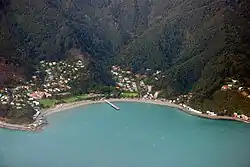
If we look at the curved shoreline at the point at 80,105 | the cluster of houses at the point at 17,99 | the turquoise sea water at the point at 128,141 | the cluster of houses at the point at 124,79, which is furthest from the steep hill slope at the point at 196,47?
the cluster of houses at the point at 17,99

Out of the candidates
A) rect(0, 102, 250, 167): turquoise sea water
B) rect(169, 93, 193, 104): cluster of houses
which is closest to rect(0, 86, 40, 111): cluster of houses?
rect(0, 102, 250, 167): turquoise sea water

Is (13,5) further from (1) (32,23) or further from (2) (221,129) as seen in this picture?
(2) (221,129)

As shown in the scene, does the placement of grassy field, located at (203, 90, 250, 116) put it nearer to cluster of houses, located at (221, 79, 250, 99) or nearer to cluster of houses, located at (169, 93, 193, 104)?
cluster of houses, located at (221, 79, 250, 99)

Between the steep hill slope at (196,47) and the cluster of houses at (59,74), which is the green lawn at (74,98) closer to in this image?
the cluster of houses at (59,74)

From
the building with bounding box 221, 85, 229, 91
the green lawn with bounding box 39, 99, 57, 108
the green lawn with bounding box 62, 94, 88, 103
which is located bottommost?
the green lawn with bounding box 39, 99, 57, 108

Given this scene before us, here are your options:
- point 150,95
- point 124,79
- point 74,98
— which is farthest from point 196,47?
point 74,98

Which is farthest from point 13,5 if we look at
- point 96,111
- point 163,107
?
point 163,107
